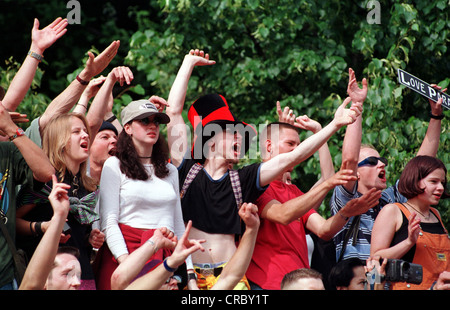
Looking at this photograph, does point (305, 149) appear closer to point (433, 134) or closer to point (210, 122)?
point (210, 122)

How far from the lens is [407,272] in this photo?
488cm

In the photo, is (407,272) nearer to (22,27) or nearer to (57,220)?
(57,220)

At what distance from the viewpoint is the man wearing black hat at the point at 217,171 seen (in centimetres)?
511

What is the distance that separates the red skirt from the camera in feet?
16.1

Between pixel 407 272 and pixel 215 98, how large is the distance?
1.92m

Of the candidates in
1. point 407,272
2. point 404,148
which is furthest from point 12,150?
point 404,148

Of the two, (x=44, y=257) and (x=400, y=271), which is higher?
(x=44, y=257)

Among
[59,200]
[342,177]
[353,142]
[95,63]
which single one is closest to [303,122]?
[353,142]

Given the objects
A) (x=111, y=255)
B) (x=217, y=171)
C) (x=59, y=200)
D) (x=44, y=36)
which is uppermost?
(x=44, y=36)

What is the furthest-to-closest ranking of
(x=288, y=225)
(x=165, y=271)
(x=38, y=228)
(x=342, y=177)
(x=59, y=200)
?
(x=288, y=225) → (x=342, y=177) → (x=38, y=228) → (x=59, y=200) → (x=165, y=271)

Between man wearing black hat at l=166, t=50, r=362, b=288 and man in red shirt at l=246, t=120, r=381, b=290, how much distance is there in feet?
0.66

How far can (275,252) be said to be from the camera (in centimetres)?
532

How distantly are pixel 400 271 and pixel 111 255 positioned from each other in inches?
69.5

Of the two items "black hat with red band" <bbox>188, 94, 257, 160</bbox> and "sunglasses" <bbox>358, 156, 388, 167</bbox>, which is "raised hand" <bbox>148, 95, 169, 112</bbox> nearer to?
"black hat with red band" <bbox>188, 94, 257, 160</bbox>
